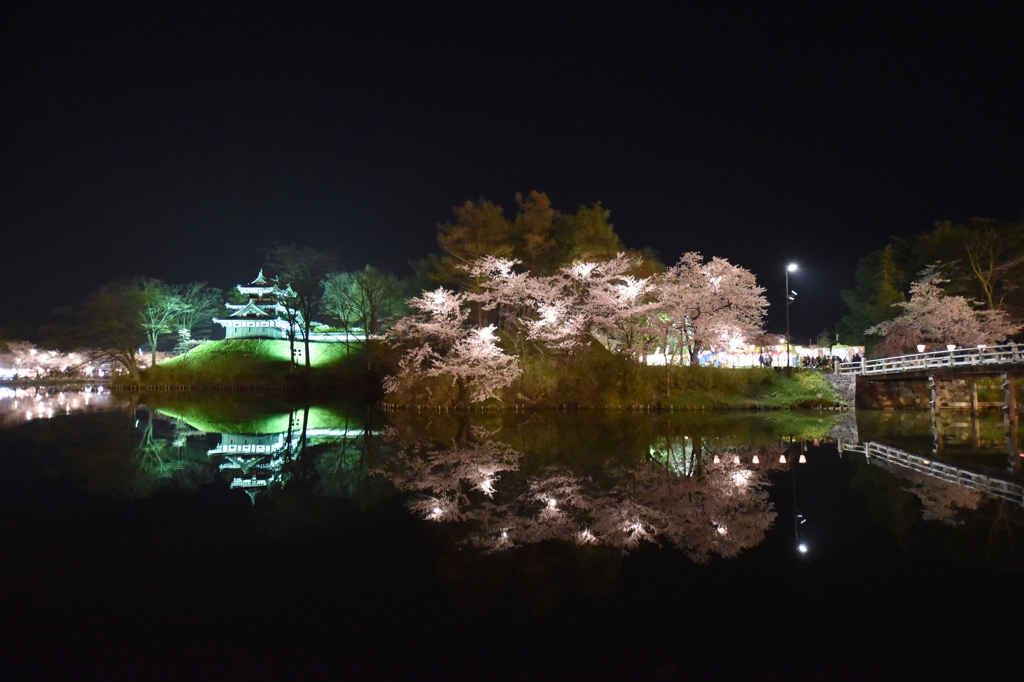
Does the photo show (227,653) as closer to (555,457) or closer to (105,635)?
(105,635)

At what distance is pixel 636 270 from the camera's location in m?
35.9

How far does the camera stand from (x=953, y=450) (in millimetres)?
17625

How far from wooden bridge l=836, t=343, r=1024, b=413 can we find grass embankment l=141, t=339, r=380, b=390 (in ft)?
115

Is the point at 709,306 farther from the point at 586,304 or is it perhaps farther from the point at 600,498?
the point at 600,498

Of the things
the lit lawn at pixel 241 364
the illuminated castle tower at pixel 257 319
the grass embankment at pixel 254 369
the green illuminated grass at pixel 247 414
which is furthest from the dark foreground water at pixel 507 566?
the illuminated castle tower at pixel 257 319

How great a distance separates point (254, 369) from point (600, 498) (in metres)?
50.1

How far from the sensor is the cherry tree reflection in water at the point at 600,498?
8469mm

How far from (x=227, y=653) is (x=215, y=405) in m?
32.3

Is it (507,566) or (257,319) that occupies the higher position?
(257,319)

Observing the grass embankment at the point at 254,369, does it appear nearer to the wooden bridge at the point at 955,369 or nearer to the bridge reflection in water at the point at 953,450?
the wooden bridge at the point at 955,369

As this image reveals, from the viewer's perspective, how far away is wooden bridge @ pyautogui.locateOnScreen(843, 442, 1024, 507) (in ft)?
39.3

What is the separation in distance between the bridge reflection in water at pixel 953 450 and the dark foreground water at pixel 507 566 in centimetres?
22

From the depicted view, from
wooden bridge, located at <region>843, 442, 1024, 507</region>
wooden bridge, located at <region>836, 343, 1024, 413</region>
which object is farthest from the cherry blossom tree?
wooden bridge, located at <region>836, 343, 1024, 413</region>

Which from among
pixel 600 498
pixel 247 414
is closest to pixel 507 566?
pixel 600 498
